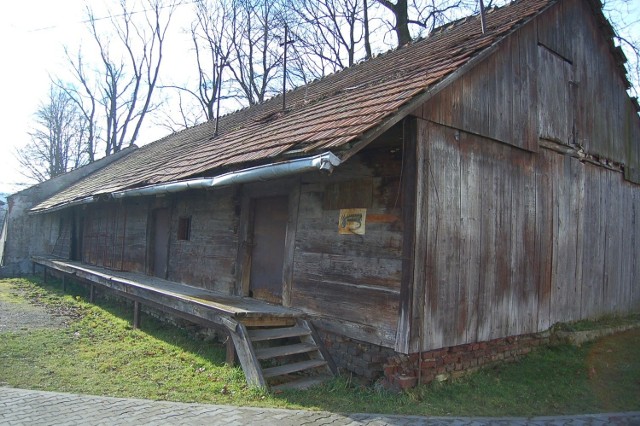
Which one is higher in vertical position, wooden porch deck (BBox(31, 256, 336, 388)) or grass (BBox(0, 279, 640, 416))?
Result: wooden porch deck (BBox(31, 256, 336, 388))

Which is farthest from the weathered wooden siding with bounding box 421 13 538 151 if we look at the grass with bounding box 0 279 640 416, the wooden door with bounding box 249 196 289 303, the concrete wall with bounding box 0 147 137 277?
the concrete wall with bounding box 0 147 137 277

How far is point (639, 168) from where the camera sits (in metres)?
10.8

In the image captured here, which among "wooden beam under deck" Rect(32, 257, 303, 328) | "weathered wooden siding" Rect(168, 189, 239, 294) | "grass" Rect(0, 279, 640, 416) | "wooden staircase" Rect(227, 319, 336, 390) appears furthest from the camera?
"weathered wooden siding" Rect(168, 189, 239, 294)

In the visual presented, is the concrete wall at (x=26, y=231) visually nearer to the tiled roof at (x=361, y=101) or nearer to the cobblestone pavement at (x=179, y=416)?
the tiled roof at (x=361, y=101)

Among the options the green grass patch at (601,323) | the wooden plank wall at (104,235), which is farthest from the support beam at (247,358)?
the wooden plank wall at (104,235)

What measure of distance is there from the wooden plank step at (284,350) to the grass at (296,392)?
38 cm

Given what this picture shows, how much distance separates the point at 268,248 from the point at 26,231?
18347mm

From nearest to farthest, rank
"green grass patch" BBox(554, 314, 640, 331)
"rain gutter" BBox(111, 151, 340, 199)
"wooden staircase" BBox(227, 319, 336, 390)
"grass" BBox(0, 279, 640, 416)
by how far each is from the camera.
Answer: "rain gutter" BBox(111, 151, 340, 199), "grass" BBox(0, 279, 640, 416), "wooden staircase" BBox(227, 319, 336, 390), "green grass patch" BBox(554, 314, 640, 331)

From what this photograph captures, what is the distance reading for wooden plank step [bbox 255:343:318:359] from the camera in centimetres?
596

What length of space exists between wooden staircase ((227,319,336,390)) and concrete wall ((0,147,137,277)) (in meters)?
16.3

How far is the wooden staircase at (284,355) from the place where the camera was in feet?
18.8

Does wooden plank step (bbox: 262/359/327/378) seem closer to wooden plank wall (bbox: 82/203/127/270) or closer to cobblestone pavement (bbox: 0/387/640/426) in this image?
cobblestone pavement (bbox: 0/387/640/426)

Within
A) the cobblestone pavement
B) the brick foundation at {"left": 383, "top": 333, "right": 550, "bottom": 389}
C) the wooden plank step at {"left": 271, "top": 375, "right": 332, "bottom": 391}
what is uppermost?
the brick foundation at {"left": 383, "top": 333, "right": 550, "bottom": 389}

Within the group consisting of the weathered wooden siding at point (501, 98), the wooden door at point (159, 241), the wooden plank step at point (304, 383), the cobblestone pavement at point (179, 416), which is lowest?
the cobblestone pavement at point (179, 416)
